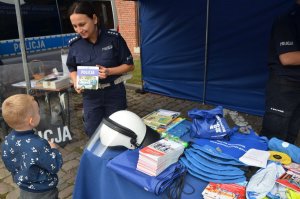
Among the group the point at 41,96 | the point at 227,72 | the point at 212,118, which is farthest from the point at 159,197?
the point at 227,72

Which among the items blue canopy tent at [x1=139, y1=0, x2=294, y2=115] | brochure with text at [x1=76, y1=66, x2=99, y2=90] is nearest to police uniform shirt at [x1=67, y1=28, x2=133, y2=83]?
brochure with text at [x1=76, y1=66, x2=99, y2=90]

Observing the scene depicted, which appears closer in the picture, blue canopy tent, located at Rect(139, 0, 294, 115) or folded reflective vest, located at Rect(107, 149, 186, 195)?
folded reflective vest, located at Rect(107, 149, 186, 195)

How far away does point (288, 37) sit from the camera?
7.67 ft

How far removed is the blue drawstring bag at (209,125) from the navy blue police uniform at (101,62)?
0.92 m

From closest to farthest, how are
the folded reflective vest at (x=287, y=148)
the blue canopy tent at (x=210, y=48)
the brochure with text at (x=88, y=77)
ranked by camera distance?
the folded reflective vest at (x=287, y=148), the brochure with text at (x=88, y=77), the blue canopy tent at (x=210, y=48)

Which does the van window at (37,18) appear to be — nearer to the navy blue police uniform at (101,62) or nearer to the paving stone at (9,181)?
the navy blue police uniform at (101,62)

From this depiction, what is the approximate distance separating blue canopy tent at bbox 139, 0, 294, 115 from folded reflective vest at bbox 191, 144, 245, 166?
328cm

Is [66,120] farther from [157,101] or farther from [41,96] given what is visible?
[157,101]

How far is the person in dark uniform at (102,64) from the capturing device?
8.45ft

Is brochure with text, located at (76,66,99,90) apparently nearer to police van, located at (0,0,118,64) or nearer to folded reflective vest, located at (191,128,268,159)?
folded reflective vest, located at (191,128,268,159)

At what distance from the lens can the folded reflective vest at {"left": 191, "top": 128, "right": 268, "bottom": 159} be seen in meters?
1.80

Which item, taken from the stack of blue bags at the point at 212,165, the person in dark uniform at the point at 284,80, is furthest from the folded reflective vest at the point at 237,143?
the person in dark uniform at the point at 284,80

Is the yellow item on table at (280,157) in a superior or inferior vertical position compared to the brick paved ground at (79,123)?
superior

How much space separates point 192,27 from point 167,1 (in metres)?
0.71
